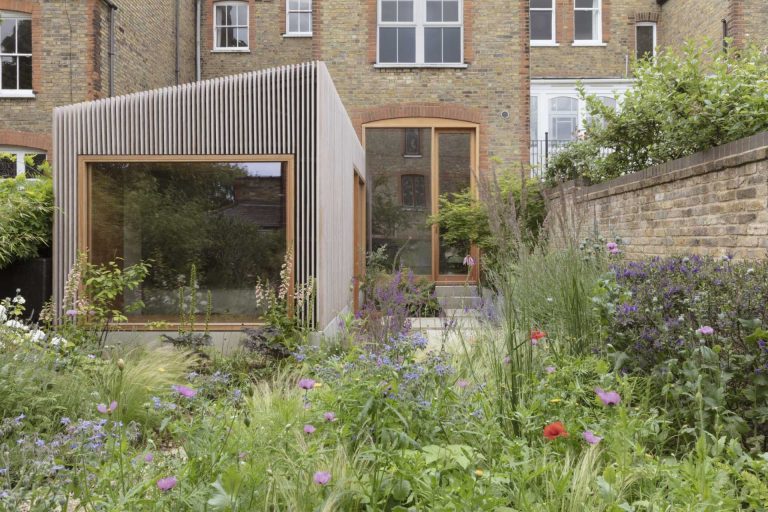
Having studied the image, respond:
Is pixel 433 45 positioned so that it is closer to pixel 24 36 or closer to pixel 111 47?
pixel 111 47

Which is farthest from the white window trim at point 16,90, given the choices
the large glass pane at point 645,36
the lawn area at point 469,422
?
the large glass pane at point 645,36

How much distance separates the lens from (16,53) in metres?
12.7

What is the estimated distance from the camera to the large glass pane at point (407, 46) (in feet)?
40.4

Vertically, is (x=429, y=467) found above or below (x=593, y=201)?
below

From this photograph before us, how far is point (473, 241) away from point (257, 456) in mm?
8663

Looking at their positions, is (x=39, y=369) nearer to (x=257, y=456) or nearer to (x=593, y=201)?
(x=257, y=456)

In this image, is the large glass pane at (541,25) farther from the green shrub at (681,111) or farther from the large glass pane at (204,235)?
the large glass pane at (204,235)

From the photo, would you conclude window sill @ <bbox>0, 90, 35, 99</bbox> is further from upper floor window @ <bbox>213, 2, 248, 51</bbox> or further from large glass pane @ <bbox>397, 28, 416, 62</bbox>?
large glass pane @ <bbox>397, 28, 416, 62</bbox>

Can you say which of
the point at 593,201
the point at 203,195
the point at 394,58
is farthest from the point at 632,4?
the point at 203,195

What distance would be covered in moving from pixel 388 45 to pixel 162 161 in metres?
6.98

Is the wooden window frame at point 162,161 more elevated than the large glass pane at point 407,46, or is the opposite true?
the large glass pane at point 407,46

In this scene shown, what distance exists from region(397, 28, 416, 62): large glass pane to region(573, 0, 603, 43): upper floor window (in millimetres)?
8732

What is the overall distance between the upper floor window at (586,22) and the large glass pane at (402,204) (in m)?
9.89

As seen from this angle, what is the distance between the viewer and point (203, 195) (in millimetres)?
6418
